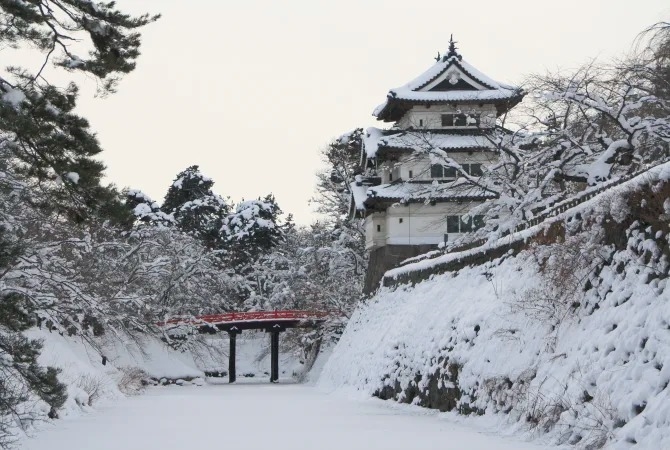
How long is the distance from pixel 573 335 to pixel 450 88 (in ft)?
108

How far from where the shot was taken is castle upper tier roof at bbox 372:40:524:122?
45.1m

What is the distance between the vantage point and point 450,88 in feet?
152

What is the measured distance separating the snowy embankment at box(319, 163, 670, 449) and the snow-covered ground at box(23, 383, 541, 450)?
2.66 feet

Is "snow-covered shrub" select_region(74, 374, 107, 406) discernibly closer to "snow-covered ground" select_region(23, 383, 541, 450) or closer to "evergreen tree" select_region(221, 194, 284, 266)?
"snow-covered ground" select_region(23, 383, 541, 450)

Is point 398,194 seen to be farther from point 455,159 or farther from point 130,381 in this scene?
point 130,381

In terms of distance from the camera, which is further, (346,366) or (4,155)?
(346,366)

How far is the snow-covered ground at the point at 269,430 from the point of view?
14312mm

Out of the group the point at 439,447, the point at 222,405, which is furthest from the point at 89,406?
the point at 439,447

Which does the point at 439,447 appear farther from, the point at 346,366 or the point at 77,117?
the point at 346,366

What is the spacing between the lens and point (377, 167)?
157 feet

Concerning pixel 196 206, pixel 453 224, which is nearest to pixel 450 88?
pixel 453 224

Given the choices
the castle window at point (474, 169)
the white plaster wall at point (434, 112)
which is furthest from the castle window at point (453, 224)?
the white plaster wall at point (434, 112)

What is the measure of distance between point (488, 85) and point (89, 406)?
28.7 metres

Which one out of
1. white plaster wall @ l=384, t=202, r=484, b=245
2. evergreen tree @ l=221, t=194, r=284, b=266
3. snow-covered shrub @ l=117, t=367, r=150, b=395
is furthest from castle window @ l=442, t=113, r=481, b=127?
evergreen tree @ l=221, t=194, r=284, b=266
